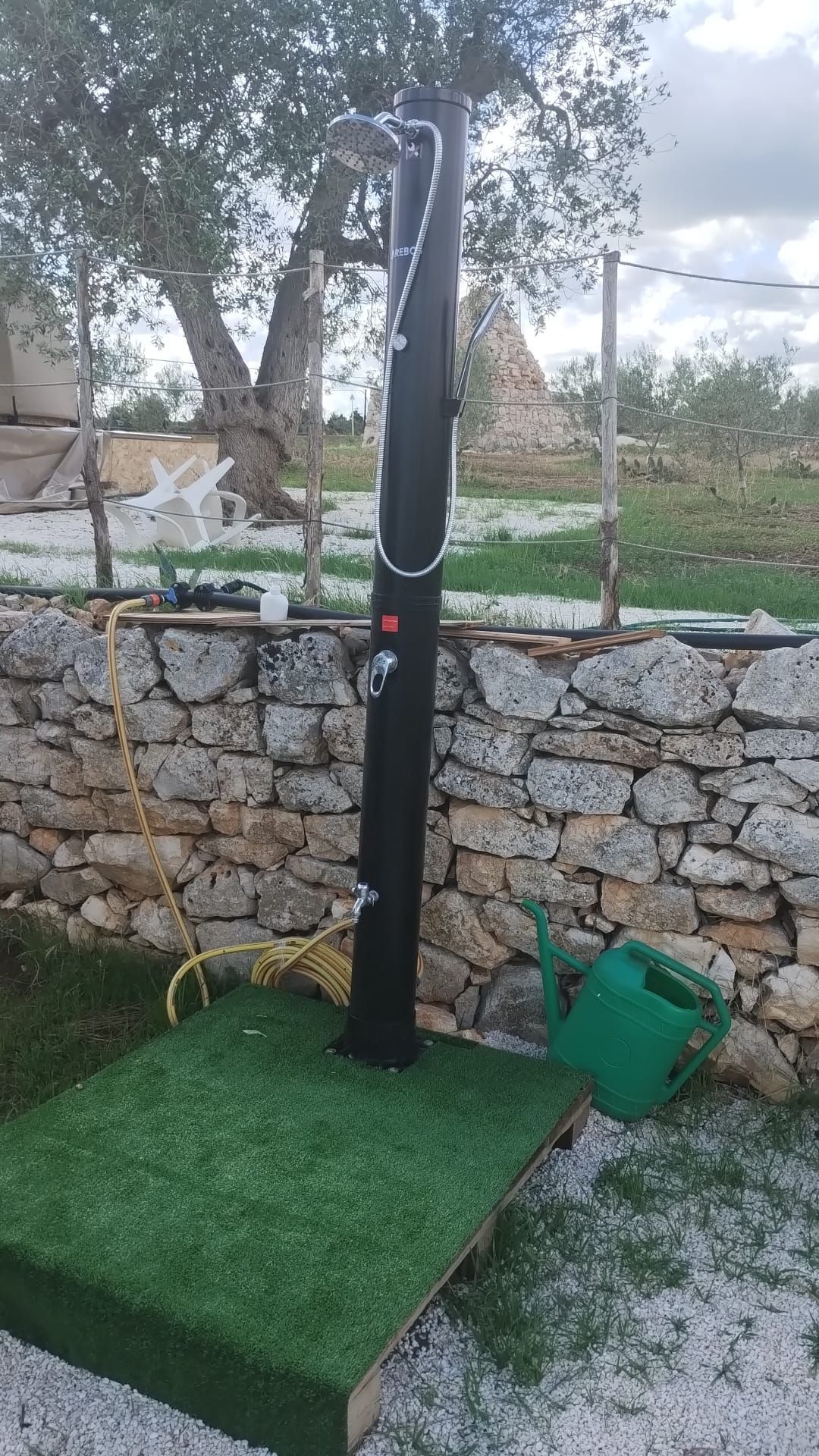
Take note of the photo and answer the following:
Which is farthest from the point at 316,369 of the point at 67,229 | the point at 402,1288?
the point at 67,229

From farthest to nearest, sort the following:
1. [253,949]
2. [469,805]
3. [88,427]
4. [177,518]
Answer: [177,518] < [88,427] < [253,949] < [469,805]

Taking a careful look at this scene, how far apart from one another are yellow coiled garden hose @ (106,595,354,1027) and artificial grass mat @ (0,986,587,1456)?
173mm

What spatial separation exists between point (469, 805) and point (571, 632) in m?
0.56

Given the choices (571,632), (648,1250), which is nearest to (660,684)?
(571,632)

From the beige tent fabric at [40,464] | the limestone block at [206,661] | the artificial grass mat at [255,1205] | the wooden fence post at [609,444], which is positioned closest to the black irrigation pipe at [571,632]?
the limestone block at [206,661]

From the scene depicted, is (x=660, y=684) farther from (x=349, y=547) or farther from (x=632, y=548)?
(x=349, y=547)

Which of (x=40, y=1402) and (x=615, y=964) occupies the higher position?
(x=615, y=964)

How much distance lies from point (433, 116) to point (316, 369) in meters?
1.64

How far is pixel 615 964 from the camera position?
2.62 metres

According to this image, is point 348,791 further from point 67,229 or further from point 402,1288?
point 67,229

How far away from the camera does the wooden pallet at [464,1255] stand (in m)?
1.65

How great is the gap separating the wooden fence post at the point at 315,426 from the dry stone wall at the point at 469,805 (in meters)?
0.91

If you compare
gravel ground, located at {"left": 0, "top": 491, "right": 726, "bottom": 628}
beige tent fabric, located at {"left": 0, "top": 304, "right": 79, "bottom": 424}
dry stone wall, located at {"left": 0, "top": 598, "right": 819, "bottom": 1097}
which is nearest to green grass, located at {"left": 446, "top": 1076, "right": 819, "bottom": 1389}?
dry stone wall, located at {"left": 0, "top": 598, "right": 819, "bottom": 1097}

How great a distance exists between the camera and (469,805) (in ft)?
9.52
